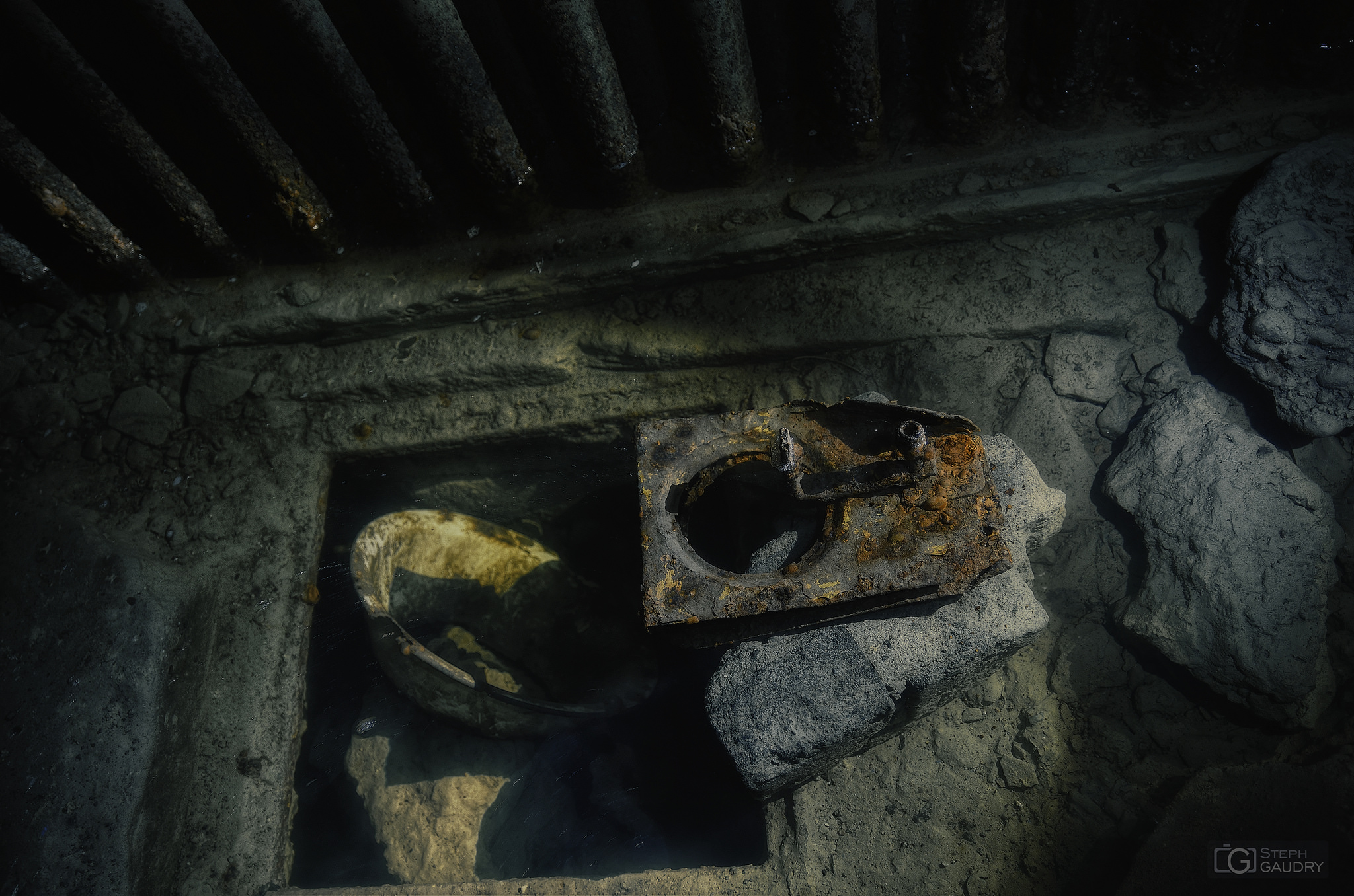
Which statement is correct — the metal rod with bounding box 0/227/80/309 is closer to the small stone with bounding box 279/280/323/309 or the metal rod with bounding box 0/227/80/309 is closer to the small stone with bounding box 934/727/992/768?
the small stone with bounding box 279/280/323/309

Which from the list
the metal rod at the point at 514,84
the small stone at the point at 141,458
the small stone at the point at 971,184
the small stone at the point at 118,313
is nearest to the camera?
the metal rod at the point at 514,84

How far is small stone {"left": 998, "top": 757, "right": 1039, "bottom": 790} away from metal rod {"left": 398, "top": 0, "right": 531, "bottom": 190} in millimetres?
2629

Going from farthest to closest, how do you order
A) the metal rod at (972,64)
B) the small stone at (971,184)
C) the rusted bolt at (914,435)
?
1. the small stone at (971,184)
2. the metal rod at (972,64)
3. the rusted bolt at (914,435)

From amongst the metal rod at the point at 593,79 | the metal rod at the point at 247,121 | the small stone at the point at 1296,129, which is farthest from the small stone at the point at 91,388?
the small stone at the point at 1296,129

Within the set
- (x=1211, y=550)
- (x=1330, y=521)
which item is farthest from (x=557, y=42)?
(x=1330, y=521)

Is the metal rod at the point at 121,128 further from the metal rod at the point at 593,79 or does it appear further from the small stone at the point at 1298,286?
the small stone at the point at 1298,286

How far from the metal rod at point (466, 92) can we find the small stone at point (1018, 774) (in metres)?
2.63

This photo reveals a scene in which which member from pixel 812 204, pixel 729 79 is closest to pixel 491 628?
pixel 812 204

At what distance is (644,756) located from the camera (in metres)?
2.52

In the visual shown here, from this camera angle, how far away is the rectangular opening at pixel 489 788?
2.40 metres

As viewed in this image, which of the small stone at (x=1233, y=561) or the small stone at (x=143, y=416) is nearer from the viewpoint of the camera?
the small stone at (x=1233, y=561)

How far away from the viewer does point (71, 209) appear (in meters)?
2.85

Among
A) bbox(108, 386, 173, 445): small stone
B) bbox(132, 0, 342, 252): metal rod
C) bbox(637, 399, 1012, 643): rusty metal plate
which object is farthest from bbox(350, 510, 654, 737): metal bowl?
bbox(132, 0, 342, 252): metal rod

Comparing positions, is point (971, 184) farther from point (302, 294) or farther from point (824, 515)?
point (302, 294)
